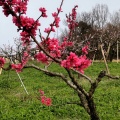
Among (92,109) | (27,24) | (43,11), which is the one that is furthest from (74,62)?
(92,109)

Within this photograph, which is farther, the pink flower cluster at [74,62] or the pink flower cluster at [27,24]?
the pink flower cluster at [27,24]

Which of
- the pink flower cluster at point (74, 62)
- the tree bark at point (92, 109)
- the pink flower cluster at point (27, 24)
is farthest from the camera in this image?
the tree bark at point (92, 109)

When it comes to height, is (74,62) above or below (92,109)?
above

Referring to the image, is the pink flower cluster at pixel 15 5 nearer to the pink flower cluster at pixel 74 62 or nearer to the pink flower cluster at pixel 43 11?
the pink flower cluster at pixel 43 11

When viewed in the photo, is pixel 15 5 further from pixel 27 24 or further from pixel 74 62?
pixel 74 62

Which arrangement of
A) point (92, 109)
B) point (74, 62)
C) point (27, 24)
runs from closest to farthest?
point (74, 62)
point (27, 24)
point (92, 109)

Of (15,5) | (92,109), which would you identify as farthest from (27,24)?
(92,109)

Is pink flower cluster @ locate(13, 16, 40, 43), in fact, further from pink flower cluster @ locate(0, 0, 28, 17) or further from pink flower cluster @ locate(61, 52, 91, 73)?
pink flower cluster @ locate(61, 52, 91, 73)

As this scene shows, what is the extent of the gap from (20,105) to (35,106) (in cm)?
61

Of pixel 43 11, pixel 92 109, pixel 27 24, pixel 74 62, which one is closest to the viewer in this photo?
pixel 74 62

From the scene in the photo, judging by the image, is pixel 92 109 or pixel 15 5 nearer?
pixel 15 5

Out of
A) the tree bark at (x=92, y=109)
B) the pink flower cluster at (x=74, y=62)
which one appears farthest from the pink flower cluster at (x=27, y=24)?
the tree bark at (x=92, y=109)

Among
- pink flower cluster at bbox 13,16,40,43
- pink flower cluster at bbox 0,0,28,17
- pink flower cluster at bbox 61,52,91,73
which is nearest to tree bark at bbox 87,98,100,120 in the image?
pink flower cluster at bbox 61,52,91,73

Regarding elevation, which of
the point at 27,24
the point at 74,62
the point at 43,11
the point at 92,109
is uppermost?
the point at 43,11
